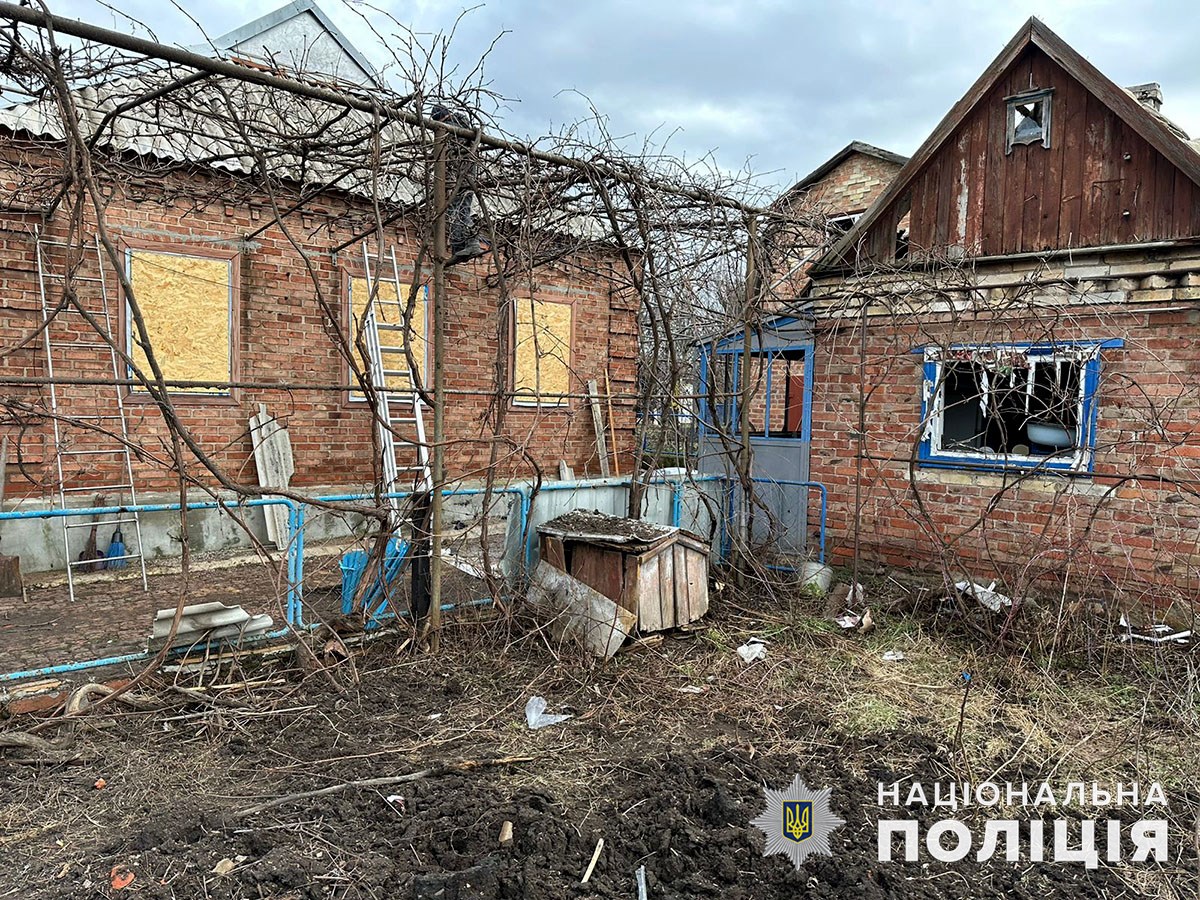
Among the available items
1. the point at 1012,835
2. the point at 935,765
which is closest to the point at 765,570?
the point at 935,765

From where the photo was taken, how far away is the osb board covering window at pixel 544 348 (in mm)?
10312

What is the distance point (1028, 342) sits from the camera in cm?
636

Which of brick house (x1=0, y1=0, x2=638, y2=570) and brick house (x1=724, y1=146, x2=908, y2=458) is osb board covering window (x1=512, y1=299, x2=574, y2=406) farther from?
brick house (x1=724, y1=146, x2=908, y2=458)

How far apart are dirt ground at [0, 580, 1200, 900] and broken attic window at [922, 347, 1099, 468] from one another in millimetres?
1775

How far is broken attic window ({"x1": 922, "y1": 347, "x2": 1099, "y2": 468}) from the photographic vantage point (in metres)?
5.96

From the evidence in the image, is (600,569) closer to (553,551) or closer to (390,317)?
(553,551)

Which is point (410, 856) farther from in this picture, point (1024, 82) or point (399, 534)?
point (1024, 82)

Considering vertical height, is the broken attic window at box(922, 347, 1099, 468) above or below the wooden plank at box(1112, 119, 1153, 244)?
below

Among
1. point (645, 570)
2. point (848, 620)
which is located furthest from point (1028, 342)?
point (645, 570)

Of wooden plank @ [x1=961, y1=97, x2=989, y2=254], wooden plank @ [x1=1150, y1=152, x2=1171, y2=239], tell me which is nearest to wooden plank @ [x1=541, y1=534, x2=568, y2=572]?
wooden plank @ [x1=961, y1=97, x2=989, y2=254]

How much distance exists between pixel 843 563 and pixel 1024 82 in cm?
464

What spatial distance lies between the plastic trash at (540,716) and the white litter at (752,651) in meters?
Result: 1.53

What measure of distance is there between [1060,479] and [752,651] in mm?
3066
